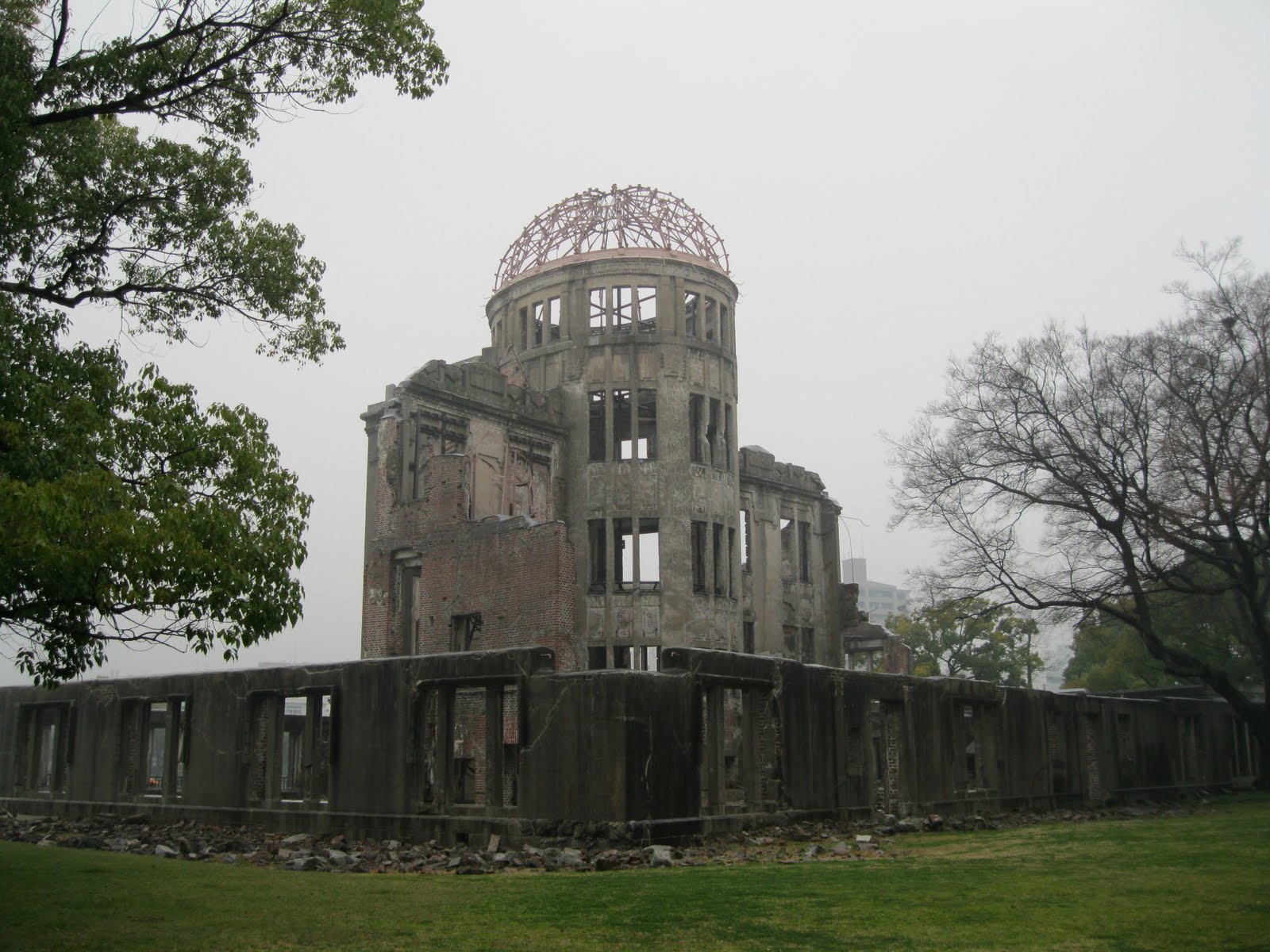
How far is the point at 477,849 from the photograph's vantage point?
49.8ft

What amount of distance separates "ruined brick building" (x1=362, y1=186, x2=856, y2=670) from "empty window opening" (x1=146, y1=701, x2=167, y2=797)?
5972mm

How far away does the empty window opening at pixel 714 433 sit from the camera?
109ft

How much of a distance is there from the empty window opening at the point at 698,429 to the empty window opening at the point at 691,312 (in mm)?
1794

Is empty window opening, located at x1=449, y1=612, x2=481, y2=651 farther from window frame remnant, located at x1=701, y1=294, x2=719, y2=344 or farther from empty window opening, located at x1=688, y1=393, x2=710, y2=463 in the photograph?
window frame remnant, located at x1=701, y1=294, x2=719, y2=344

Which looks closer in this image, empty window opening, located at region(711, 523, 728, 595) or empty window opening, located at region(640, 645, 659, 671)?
empty window opening, located at region(640, 645, 659, 671)

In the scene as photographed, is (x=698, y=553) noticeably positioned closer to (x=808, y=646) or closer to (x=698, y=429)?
(x=698, y=429)

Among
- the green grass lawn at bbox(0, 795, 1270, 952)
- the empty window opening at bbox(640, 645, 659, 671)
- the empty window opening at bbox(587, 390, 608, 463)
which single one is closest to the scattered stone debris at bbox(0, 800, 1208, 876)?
the green grass lawn at bbox(0, 795, 1270, 952)

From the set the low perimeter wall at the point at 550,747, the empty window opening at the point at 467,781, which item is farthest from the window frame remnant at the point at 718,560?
the empty window opening at the point at 467,781

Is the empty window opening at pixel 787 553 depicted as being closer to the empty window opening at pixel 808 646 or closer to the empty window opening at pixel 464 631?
the empty window opening at pixel 808 646

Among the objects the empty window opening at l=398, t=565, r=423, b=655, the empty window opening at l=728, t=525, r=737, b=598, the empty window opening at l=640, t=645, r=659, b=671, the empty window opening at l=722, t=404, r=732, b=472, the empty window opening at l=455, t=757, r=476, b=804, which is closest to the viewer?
the empty window opening at l=455, t=757, r=476, b=804

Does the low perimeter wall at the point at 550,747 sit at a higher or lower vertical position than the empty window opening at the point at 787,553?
lower

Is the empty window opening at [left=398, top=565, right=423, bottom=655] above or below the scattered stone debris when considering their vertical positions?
above

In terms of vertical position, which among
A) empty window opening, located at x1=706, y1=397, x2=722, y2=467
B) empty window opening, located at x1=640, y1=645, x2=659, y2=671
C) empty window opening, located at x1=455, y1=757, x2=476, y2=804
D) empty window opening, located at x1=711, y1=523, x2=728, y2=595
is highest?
empty window opening, located at x1=706, y1=397, x2=722, y2=467

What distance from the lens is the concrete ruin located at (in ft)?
52.4
